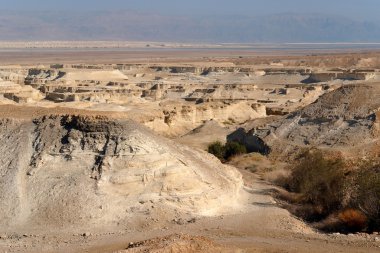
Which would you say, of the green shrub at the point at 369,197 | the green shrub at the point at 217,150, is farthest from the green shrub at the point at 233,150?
the green shrub at the point at 369,197

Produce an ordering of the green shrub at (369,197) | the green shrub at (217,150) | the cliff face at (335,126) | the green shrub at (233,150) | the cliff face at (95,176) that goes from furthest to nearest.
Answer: the green shrub at (233,150) → the green shrub at (217,150) → the cliff face at (335,126) → the cliff face at (95,176) → the green shrub at (369,197)

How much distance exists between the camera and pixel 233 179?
22.7 metres

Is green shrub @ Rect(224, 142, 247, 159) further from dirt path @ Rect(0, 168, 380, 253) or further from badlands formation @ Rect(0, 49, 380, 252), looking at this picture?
dirt path @ Rect(0, 168, 380, 253)

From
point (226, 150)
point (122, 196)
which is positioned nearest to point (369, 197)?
point (122, 196)

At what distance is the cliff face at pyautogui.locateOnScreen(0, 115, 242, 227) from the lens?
18844 millimetres

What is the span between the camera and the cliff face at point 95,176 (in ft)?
61.8

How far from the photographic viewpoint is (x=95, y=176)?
19672 millimetres

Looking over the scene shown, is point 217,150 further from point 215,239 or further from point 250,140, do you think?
point 215,239

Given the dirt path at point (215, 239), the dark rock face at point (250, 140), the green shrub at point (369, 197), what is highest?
the green shrub at point (369, 197)

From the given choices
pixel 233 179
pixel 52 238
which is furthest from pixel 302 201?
pixel 52 238

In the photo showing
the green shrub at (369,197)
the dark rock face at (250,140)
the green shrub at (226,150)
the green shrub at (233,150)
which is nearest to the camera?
the green shrub at (369,197)

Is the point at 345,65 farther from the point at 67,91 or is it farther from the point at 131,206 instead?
the point at 131,206

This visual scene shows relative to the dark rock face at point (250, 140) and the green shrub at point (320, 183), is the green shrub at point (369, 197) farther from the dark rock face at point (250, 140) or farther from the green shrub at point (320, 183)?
the dark rock face at point (250, 140)

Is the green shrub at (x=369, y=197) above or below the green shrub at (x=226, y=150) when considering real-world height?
above
